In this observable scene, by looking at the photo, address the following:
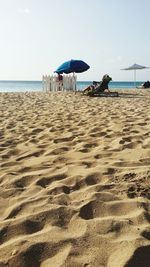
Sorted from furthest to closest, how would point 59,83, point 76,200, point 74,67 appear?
point 59,83 < point 74,67 < point 76,200

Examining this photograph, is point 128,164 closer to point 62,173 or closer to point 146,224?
point 62,173

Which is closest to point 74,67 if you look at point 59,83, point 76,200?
point 59,83

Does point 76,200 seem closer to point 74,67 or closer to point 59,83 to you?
point 74,67

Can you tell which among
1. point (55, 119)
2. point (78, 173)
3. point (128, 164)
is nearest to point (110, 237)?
point (78, 173)

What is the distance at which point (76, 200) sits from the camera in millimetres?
3133

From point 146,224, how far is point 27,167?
189 centimetres

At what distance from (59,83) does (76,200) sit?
18.7 m

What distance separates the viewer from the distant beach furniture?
21.5m

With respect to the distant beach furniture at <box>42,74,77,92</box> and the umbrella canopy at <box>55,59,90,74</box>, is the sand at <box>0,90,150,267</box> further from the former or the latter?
the distant beach furniture at <box>42,74,77,92</box>

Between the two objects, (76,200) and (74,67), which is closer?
(76,200)

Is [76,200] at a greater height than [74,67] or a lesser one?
lesser

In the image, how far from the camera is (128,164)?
13.3ft

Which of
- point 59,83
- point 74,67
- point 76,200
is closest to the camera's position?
point 76,200

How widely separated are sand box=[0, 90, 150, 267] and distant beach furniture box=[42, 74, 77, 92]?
15.8m
